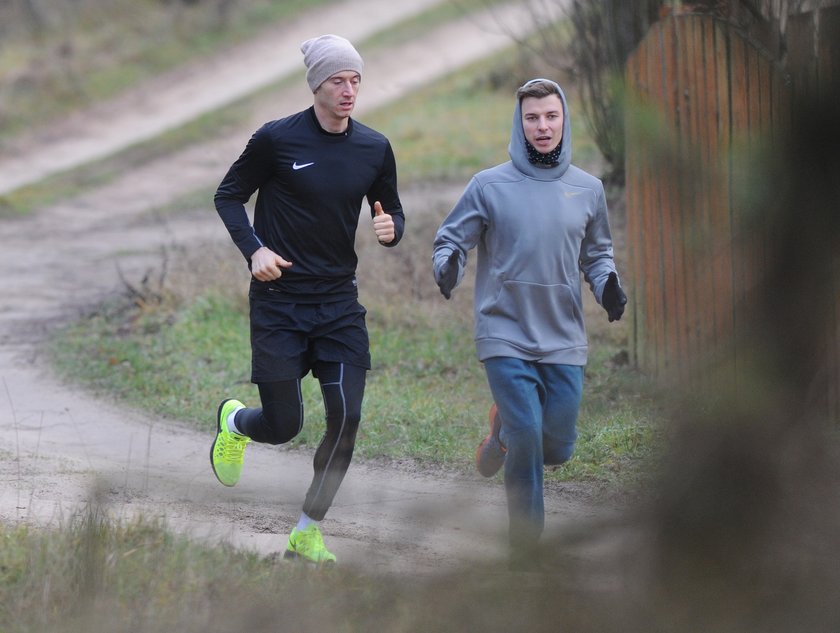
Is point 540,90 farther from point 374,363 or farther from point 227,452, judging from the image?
point 374,363

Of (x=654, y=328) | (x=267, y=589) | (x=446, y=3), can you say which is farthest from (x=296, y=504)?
(x=446, y=3)

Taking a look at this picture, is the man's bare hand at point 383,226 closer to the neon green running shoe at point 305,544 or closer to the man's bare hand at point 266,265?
the man's bare hand at point 266,265

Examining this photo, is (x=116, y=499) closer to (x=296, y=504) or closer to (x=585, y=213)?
(x=296, y=504)

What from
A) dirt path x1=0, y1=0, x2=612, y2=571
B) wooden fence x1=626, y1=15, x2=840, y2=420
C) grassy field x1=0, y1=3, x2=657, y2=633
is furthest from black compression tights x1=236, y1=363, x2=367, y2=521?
wooden fence x1=626, y1=15, x2=840, y2=420

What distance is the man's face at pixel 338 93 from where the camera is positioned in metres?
4.71

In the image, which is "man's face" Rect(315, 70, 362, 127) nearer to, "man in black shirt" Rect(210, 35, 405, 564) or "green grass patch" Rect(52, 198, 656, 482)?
"man in black shirt" Rect(210, 35, 405, 564)

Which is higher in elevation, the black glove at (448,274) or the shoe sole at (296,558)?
the black glove at (448,274)

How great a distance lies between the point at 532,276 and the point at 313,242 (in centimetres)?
88

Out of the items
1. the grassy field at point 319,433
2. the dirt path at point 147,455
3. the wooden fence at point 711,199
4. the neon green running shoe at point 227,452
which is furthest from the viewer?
the neon green running shoe at point 227,452

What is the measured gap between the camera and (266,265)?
4.65m

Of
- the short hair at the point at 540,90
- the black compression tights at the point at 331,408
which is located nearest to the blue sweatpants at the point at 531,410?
the black compression tights at the point at 331,408

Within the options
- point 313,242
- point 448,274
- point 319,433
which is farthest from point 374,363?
point 448,274

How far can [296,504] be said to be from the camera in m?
3.01

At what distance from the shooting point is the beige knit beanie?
15.5ft
